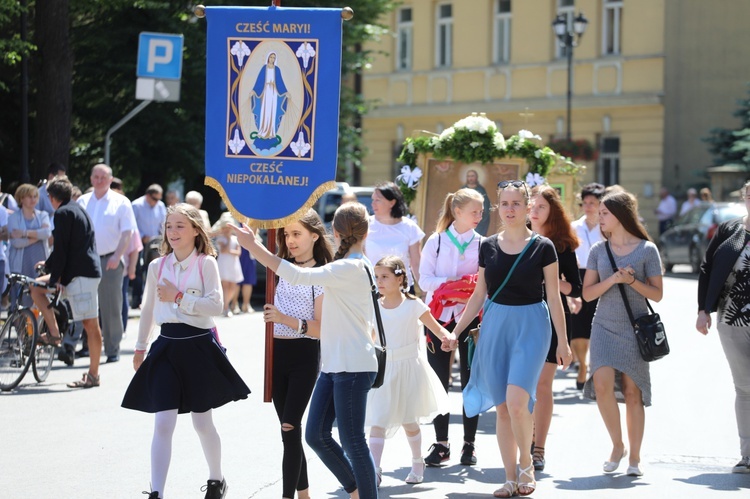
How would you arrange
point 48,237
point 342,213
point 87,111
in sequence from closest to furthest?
1. point 342,213
2. point 48,237
3. point 87,111

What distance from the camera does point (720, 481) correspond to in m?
8.20

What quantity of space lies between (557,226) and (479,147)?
4.07 meters

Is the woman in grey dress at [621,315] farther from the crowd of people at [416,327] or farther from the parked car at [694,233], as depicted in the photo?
the parked car at [694,233]

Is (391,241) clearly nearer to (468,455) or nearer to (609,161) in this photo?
(468,455)

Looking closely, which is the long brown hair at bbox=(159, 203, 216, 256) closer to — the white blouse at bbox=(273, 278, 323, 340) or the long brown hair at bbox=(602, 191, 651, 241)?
the white blouse at bbox=(273, 278, 323, 340)

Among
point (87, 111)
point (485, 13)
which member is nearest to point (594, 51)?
point (485, 13)

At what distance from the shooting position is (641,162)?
36.5 meters

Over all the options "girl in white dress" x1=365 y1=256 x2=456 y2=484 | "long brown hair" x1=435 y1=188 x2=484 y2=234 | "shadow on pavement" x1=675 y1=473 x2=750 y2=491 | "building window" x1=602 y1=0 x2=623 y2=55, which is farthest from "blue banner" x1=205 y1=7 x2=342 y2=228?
"building window" x1=602 y1=0 x2=623 y2=55

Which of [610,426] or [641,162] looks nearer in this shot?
[610,426]

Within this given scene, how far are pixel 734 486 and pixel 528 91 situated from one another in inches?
1227

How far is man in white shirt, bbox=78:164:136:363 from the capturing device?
13336 millimetres

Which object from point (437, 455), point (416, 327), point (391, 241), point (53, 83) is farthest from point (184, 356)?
point (53, 83)

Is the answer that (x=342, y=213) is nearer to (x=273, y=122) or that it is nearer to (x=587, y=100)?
(x=273, y=122)

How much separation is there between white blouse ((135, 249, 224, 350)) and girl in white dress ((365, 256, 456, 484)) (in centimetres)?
122
